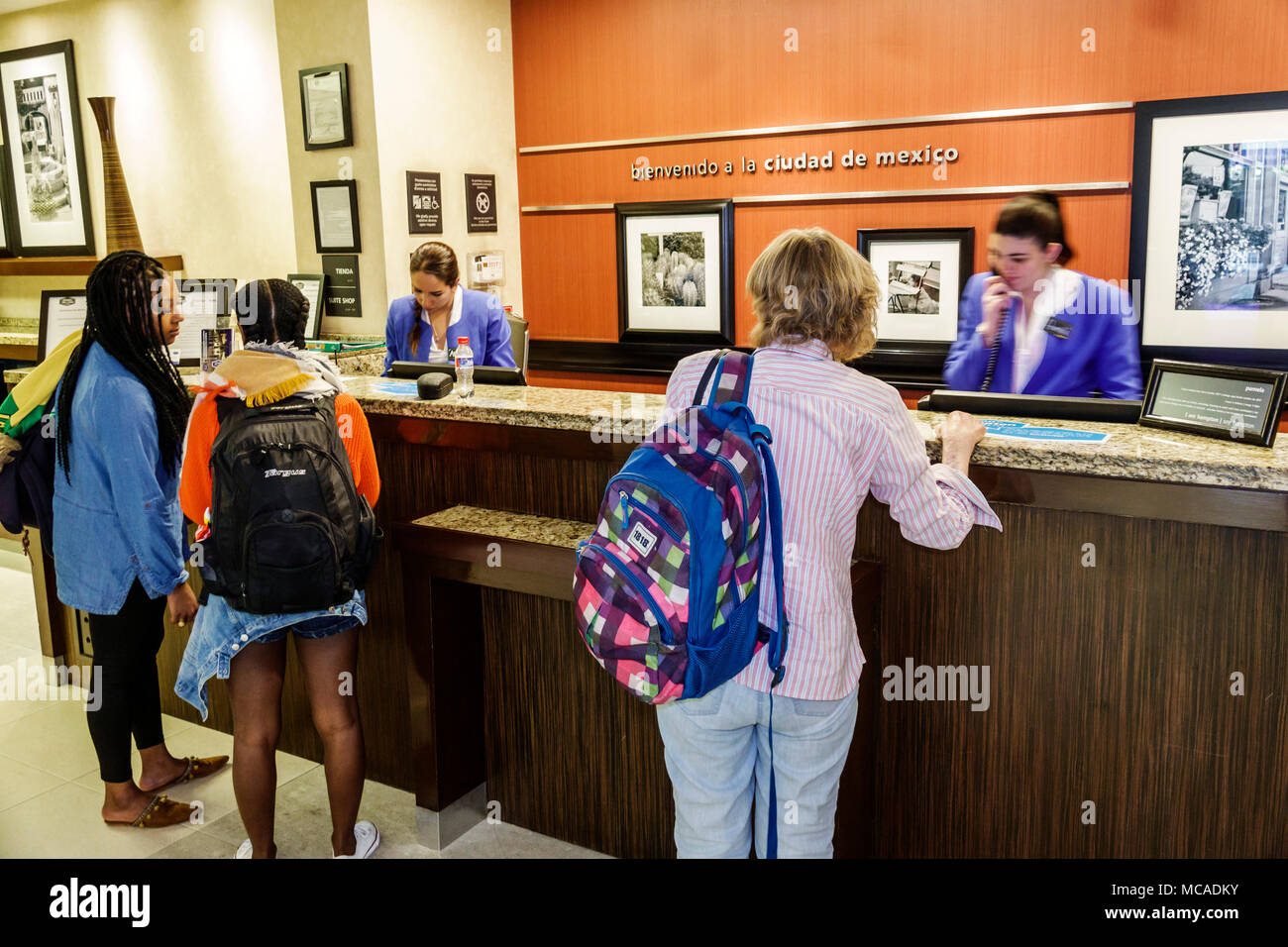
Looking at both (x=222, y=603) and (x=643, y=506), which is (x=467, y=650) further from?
(x=643, y=506)

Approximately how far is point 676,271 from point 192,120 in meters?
2.90

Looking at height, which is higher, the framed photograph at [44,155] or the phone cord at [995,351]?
the framed photograph at [44,155]

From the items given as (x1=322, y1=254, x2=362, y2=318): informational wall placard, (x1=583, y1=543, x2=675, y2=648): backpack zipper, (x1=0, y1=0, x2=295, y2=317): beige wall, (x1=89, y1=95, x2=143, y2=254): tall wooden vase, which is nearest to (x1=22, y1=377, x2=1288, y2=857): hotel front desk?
(x1=583, y1=543, x2=675, y2=648): backpack zipper

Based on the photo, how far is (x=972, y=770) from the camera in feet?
7.98

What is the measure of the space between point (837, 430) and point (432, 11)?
13.8 feet

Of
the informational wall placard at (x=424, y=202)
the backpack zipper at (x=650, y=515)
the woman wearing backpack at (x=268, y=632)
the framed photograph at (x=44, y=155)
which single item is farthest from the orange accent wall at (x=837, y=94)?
the backpack zipper at (x=650, y=515)

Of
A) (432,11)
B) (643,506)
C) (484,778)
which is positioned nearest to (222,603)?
(484,778)

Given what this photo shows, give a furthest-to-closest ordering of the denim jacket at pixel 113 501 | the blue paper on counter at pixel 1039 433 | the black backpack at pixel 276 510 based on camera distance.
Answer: the denim jacket at pixel 113 501 < the black backpack at pixel 276 510 < the blue paper on counter at pixel 1039 433

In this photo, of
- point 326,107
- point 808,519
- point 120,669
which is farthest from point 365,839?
point 326,107

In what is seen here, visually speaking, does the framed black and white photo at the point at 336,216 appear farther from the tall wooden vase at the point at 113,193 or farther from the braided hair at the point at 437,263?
the tall wooden vase at the point at 113,193

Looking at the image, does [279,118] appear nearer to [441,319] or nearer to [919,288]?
[441,319]

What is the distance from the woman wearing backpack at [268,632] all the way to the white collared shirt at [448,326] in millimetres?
1813

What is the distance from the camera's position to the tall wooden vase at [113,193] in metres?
5.60

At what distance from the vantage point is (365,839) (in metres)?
3.01
